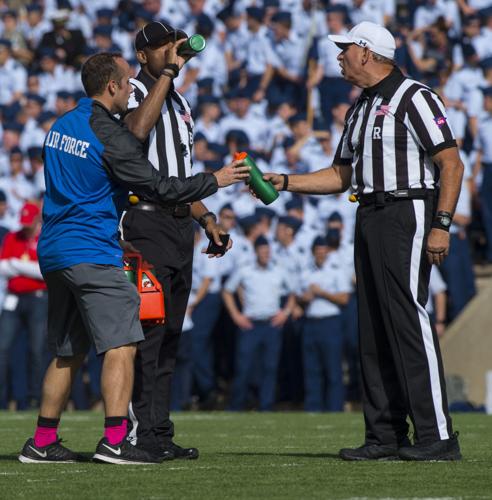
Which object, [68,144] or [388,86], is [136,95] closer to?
[68,144]

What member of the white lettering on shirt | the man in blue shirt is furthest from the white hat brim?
the white lettering on shirt

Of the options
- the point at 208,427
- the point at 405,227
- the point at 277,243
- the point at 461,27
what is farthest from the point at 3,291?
the point at 405,227

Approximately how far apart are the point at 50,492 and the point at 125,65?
2258 mm

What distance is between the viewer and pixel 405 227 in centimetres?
690

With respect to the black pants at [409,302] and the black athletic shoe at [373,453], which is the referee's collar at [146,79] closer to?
the black pants at [409,302]

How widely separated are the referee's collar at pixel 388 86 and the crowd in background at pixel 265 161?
6.99 m

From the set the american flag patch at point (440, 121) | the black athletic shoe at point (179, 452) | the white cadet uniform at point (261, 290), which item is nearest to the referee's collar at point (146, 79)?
the american flag patch at point (440, 121)

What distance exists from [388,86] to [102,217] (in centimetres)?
159

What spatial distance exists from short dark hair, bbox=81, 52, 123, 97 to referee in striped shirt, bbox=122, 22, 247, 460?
0.20 metres

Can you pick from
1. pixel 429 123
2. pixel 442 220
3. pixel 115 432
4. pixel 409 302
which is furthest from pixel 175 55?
pixel 115 432

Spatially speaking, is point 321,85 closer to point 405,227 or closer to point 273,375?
point 273,375

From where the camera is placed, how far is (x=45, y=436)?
6938 millimetres

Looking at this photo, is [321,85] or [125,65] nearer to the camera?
[125,65]

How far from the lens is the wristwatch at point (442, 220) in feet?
22.1
